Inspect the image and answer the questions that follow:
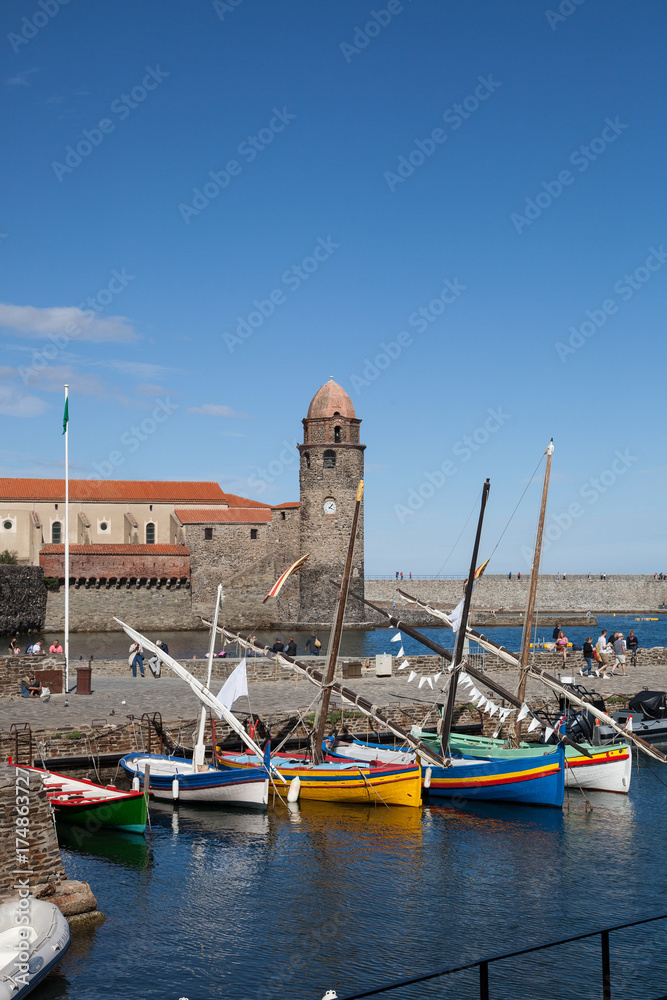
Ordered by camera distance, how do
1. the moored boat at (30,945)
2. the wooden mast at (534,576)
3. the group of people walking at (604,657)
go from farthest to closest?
the group of people walking at (604,657) → the wooden mast at (534,576) → the moored boat at (30,945)

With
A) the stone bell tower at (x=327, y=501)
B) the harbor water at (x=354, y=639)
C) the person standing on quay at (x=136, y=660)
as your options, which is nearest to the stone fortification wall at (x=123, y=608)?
the harbor water at (x=354, y=639)

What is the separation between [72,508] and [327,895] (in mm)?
69556

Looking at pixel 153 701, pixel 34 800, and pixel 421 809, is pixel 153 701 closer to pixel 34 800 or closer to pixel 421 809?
pixel 421 809

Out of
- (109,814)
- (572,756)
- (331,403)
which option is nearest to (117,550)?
(331,403)

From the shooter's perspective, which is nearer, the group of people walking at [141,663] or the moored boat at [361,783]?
the moored boat at [361,783]

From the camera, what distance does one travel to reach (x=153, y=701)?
2477cm

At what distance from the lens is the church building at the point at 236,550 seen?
2840 inches

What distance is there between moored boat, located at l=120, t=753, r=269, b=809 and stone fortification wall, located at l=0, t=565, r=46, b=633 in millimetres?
49230

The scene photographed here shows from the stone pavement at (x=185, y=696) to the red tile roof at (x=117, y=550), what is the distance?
42.5 metres

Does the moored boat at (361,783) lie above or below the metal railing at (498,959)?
below

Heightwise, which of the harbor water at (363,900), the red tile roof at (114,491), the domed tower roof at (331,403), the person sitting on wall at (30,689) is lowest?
the harbor water at (363,900)

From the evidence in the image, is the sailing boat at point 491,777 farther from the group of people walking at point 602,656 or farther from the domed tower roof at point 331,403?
the domed tower roof at point 331,403

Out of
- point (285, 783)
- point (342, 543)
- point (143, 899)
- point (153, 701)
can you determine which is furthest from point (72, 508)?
point (143, 899)

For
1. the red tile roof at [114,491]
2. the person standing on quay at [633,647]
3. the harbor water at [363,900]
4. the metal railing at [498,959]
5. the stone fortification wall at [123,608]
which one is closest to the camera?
the metal railing at [498,959]
